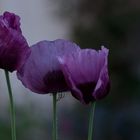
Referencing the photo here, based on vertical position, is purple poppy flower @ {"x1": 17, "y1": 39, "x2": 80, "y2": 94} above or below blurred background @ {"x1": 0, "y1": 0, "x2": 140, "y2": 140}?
above

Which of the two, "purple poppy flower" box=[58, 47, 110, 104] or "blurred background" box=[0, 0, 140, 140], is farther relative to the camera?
"blurred background" box=[0, 0, 140, 140]

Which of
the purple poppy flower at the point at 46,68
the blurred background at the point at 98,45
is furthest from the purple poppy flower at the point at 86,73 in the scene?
the blurred background at the point at 98,45

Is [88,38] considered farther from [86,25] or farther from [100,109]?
[100,109]

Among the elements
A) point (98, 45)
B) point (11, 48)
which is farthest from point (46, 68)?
point (98, 45)

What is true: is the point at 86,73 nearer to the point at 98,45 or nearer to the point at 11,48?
the point at 11,48

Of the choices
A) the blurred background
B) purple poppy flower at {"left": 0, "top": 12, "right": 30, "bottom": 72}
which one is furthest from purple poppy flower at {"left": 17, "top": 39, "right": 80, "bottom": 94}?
the blurred background

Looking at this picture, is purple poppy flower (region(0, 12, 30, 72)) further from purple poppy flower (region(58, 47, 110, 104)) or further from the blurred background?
the blurred background
